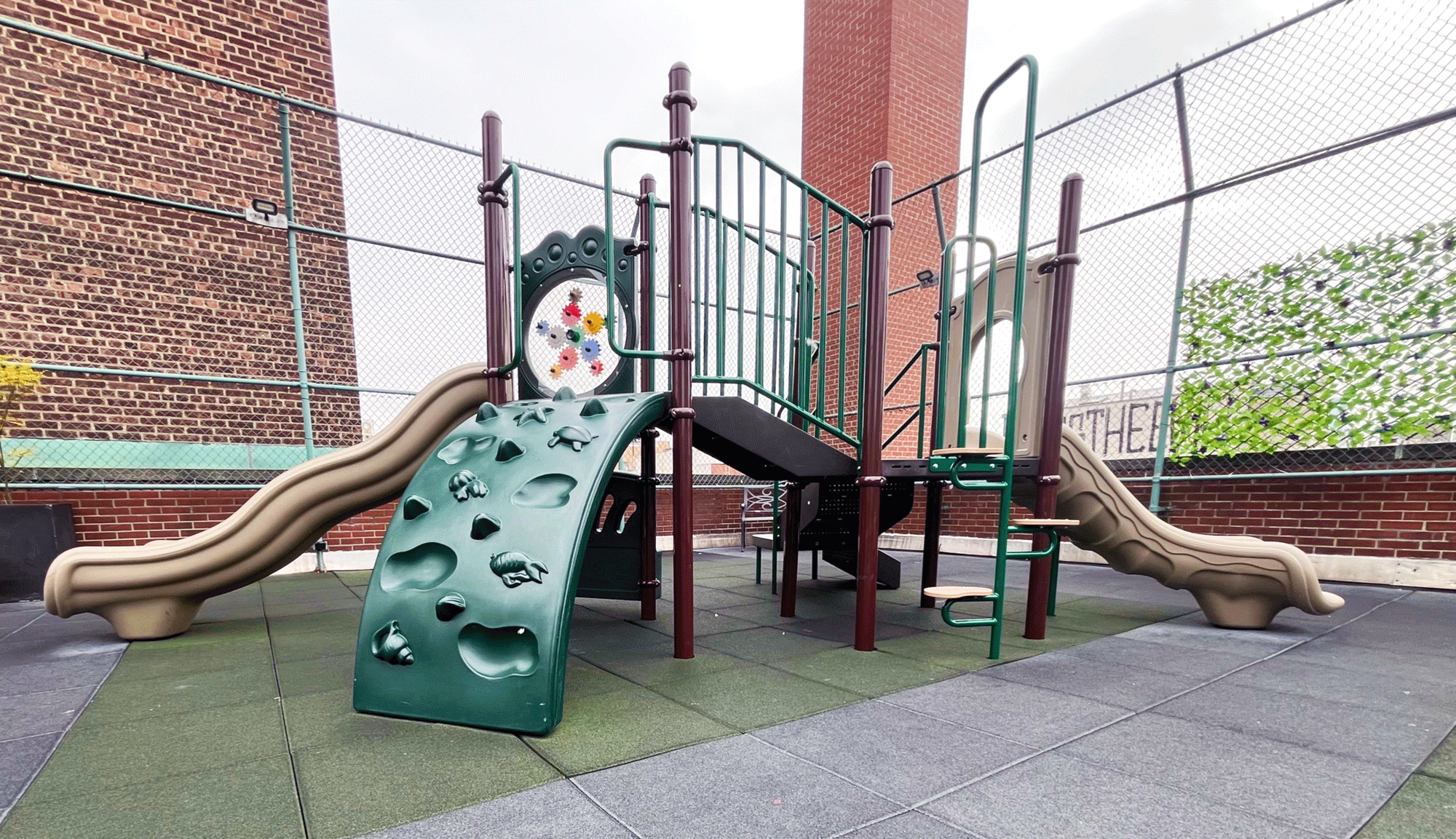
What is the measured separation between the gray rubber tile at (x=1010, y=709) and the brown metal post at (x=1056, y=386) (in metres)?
0.78

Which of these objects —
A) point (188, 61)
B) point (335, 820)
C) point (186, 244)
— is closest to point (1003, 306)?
point (335, 820)

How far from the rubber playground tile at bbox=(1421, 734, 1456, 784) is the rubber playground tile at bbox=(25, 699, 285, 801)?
3.02 m

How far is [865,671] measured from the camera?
7.98ft

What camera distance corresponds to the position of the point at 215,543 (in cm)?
290

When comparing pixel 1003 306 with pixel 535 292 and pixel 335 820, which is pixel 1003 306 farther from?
pixel 335 820

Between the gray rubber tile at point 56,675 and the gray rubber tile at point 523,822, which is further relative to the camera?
the gray rubber tile at point 56,675

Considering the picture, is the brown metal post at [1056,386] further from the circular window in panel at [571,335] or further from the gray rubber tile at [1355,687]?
the circular window in panel at [571,335]

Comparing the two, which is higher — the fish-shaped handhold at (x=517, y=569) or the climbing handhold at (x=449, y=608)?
the fish-shaped handhold at (x=517, y=569)

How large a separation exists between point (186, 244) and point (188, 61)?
5.85ft

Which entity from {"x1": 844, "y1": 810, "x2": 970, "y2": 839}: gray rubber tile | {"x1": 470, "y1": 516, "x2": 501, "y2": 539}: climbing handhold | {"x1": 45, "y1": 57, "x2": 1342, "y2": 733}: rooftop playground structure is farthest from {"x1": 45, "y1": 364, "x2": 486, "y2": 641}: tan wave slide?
{"x1": 844, "y1": 810, "x2": 970, "y2": 839}: gray rubber tile

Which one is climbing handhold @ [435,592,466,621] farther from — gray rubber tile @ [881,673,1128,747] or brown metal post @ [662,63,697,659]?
gray rubber tile @ [881,673,1128,747]

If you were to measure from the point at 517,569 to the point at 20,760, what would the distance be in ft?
4.37

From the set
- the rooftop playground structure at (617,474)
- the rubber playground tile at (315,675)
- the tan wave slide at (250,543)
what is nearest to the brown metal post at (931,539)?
the rooftop playground structure at (617,474)

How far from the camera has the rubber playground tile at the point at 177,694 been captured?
196 centimetres
